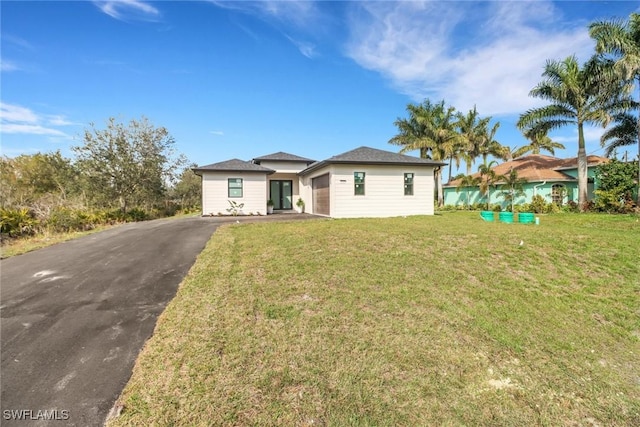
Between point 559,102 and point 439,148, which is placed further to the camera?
point 439,148

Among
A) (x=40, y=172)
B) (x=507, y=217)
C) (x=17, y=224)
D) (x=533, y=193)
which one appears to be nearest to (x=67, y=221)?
(x=17, y=224)

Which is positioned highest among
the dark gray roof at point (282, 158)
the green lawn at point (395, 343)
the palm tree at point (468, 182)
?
the dark gray roof at point (282, 158)

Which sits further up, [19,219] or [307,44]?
[307,44]

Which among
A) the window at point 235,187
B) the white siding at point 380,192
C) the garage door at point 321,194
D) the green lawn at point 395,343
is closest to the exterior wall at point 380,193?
the white siding at point 380,192

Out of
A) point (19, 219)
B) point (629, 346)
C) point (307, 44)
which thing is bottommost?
point (629, 346)

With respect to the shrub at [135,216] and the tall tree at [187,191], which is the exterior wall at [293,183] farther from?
the tall tree at [187,191]

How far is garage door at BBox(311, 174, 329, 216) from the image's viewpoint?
16859 mm

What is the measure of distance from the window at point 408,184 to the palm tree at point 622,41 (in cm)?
1265

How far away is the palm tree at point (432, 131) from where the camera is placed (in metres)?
27.2

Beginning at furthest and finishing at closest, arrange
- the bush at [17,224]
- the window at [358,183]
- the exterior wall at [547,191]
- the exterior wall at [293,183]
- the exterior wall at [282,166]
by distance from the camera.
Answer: the exterior wall at [293,183], the exterior wall at [282,166], the exterior wall at [547,191], the window at [358,183], the bush at [17,224]

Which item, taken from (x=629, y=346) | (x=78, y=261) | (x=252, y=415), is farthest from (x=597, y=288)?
(x=78, y=261)

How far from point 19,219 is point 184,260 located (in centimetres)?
1023

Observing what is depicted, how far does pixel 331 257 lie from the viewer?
7039 millimetres

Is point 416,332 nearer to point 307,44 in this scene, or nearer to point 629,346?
point 629,346
